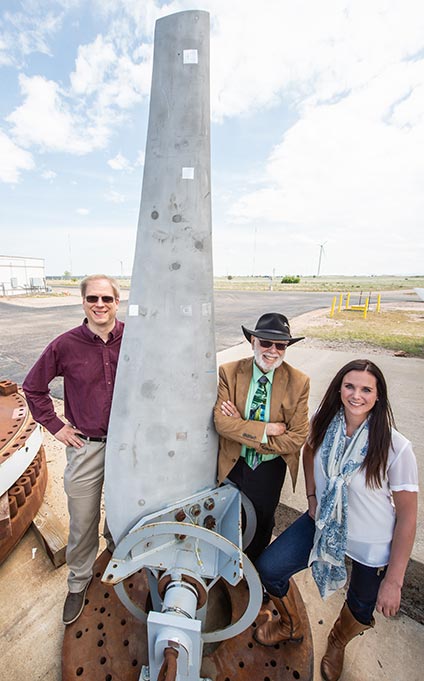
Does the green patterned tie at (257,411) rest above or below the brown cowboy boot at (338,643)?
above

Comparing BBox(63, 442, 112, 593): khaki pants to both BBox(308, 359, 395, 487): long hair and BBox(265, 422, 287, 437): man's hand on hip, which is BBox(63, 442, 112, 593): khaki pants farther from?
BBox(308, 359, 395, 487): long hair

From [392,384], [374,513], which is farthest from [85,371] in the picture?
[392,384]

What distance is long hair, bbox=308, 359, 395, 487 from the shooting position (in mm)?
1454

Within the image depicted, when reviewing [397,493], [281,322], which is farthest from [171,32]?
[397,493]

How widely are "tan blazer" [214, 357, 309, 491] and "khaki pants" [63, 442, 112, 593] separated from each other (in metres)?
0.76

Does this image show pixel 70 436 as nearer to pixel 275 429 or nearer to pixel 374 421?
pixel 275 429

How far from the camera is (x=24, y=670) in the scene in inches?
67.1

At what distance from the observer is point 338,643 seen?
69.2 inches

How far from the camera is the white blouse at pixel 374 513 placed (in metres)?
1.44

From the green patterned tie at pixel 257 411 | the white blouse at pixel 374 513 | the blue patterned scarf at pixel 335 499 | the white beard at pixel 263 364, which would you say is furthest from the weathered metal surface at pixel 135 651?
the white beard at pixel 263 364

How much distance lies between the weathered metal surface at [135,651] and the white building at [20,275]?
102 feet

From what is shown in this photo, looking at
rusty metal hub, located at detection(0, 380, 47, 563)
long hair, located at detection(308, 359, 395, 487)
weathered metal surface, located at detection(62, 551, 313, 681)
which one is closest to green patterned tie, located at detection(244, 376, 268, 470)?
long hair, located at detection(308, 359, 395, 487)

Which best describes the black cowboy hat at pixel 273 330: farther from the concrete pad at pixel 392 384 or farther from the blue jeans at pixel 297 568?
the concrete pad at pixel 392 384

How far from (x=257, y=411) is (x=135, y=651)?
4.53 feet
